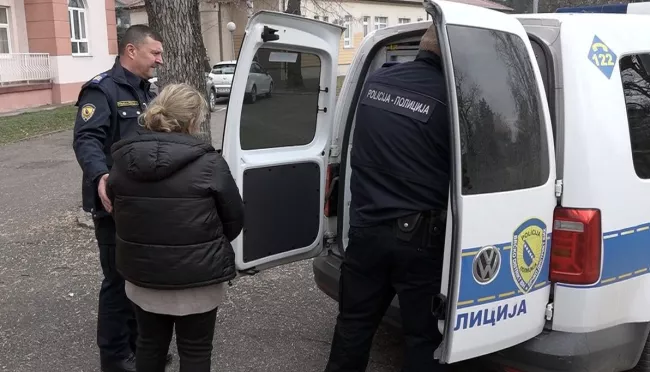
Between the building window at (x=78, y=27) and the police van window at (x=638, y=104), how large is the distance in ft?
71.6

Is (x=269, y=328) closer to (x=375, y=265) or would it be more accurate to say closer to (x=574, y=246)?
(x=375, y=265)

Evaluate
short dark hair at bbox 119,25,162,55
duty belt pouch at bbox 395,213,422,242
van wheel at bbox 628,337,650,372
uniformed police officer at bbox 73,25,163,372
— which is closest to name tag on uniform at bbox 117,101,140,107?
uniformed police officer at bbox 73,25,163,372

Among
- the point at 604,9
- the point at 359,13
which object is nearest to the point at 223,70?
the point at 359,13

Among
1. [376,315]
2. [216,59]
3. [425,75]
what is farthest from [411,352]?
[216,59]

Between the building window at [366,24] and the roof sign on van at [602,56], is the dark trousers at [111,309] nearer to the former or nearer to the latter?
the roof sign on van at [602,56]

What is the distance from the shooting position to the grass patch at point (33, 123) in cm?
1355

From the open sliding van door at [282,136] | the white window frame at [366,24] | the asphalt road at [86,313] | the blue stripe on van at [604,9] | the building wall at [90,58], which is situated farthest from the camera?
the white window frame at [366,24]

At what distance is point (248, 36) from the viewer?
299cm

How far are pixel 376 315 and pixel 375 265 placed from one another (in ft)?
1.03

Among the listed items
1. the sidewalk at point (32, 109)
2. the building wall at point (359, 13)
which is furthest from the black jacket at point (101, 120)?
the building wall at point (359, 13)

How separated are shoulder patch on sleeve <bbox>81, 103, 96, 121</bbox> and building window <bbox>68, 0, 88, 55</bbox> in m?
20.4

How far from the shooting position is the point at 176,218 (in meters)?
2.45

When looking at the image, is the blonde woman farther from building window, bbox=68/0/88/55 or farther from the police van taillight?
building window, bbox=68/0/88/55

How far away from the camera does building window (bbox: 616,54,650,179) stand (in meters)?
2.62
